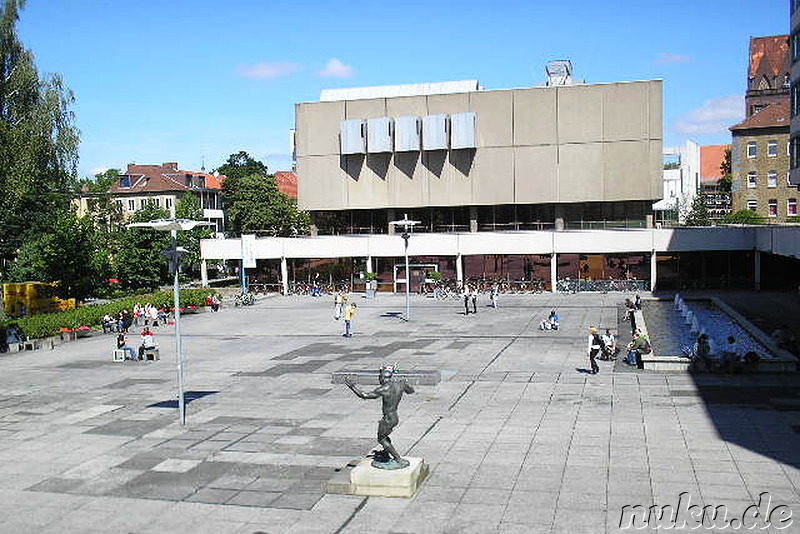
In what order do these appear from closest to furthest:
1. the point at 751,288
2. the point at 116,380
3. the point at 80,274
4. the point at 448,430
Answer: the point at 448,430 → the point at 116,380 → the point at 80,274 → the point at 751,288

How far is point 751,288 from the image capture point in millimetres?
60250

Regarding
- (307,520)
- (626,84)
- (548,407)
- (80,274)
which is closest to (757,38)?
(626,84)

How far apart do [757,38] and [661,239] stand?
6631 cm

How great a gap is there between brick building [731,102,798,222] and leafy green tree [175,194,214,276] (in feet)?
191

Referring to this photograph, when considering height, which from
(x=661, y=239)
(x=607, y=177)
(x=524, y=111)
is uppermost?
(x=524, y=111)

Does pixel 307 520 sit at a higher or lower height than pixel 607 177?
lower

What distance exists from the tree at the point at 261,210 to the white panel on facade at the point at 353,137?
26.9 m

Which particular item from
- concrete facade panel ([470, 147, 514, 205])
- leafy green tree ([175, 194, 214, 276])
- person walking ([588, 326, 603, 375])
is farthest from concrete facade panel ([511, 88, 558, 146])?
person walking ([588, 326, 603, 375])

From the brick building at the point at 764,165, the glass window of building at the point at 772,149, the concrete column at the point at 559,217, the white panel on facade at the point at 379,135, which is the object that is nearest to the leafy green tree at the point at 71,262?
the white panel on facade at the point at 379,135

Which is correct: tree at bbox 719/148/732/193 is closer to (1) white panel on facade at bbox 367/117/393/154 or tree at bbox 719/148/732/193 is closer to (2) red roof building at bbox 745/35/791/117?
(2) red roof building at bbox 745/35/791/117

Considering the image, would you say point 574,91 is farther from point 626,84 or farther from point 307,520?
point 307,520

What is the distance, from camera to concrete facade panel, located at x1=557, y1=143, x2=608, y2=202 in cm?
6397

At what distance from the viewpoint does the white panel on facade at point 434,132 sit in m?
65.7

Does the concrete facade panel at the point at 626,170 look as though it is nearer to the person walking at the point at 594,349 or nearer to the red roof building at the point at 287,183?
the person walking at the point at 594,349
